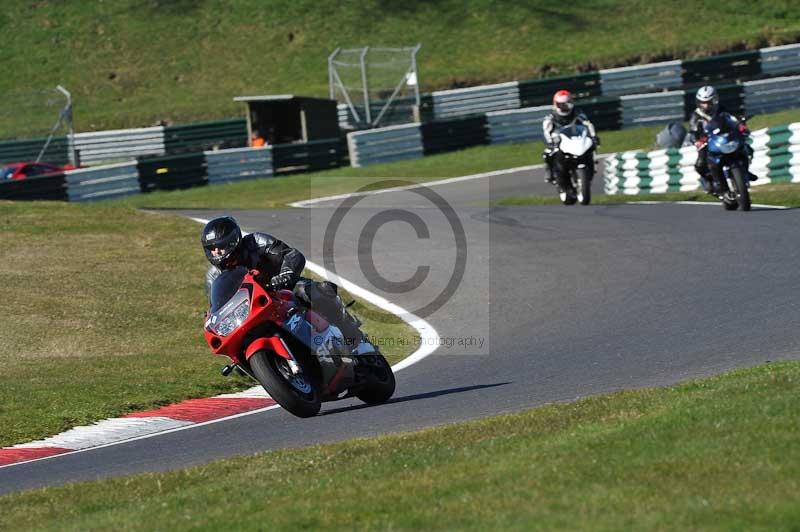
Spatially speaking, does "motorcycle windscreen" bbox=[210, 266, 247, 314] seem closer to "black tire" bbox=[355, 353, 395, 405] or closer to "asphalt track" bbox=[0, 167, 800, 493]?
"asphalt track" bbox=[0, 167, 800, 493]

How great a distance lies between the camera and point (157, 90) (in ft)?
142

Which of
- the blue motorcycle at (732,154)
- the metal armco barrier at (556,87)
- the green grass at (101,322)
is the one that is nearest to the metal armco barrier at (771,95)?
the metal armco barrier at (556,87)

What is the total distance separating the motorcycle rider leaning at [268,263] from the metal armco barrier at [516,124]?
973 inches

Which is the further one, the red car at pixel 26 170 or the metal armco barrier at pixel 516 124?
the metal armco barrier at pixel 516 124

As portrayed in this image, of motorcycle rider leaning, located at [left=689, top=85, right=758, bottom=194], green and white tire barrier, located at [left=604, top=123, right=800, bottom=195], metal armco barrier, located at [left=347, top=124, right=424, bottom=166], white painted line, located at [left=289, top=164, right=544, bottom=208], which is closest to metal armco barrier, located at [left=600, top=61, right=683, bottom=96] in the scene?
metal armco barrier, located at [left=347, top=124, right=424, bottom=166]

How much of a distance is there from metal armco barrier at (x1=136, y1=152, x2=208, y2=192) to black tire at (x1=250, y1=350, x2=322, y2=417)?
2193cm

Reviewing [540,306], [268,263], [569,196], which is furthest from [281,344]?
[569,196]

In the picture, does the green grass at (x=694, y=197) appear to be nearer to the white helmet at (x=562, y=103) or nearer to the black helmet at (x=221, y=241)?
the white helmet at (x=562, y=103)

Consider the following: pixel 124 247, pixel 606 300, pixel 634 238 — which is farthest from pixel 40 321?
pixel 634 238

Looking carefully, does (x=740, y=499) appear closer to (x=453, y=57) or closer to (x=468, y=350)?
(x=468, y=350)

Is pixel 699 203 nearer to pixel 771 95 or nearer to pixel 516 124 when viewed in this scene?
pixel 516 124

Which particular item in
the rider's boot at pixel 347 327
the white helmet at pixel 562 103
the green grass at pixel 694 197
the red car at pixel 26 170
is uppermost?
the white helmet at pixel 562 103

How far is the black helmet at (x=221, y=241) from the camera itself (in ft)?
29.1

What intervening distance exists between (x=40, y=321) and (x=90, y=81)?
3099 cm
